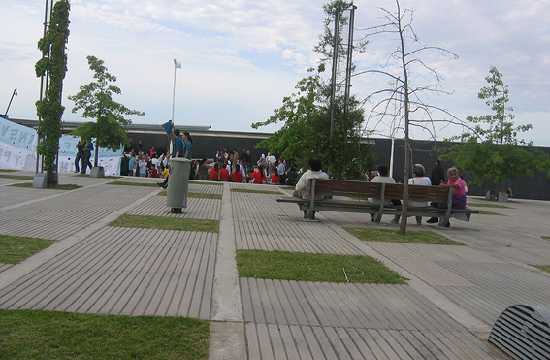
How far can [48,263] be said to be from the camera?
7332 millimetres

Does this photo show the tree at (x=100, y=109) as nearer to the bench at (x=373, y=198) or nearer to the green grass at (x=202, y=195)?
the green grass at (x=202, y=195)

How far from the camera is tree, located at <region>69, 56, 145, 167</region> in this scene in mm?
26969

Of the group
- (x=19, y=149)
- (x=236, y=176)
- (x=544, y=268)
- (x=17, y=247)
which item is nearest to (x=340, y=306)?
(x=17, y=247)

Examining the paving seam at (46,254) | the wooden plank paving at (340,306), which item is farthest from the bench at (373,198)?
the wooden plank paving at (340,306)

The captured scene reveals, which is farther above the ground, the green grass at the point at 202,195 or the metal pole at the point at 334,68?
the metal pole at the point at 334,68

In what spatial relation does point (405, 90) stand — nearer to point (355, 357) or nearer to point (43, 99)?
point (355, 357)

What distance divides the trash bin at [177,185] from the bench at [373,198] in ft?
6.68

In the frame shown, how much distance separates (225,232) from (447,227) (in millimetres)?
6050

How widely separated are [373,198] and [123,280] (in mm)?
8605

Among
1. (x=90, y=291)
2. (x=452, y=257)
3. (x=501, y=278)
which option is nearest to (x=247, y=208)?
(x=452, y=257)

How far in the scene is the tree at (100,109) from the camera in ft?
88.5

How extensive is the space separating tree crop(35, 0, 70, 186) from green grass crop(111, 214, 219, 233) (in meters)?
7.79

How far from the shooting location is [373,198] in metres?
14.5

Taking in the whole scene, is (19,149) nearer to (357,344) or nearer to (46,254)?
(46,254)
